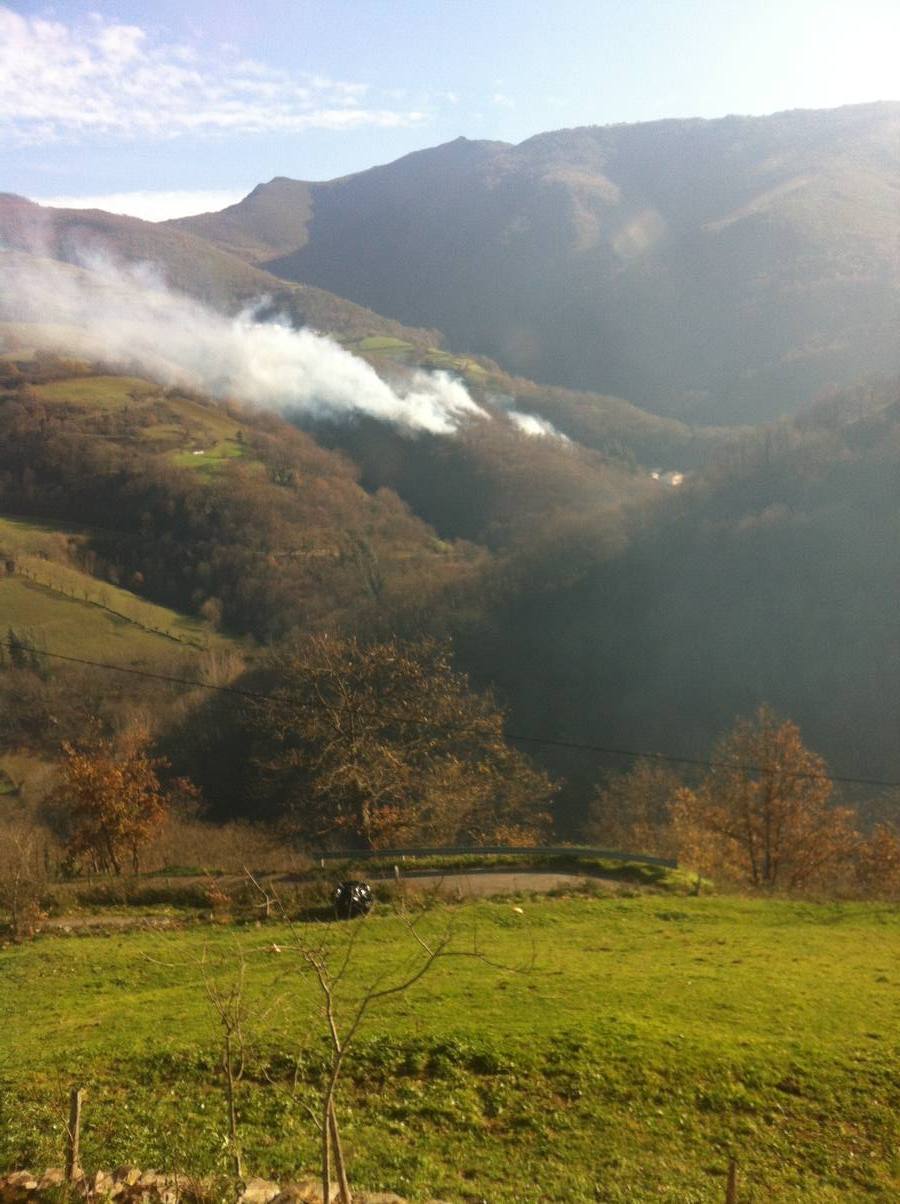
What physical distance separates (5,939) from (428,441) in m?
150

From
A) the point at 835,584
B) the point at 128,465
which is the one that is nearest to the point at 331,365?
the point at 128,465

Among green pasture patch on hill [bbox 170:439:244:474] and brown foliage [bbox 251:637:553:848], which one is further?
green pasture patch on hill [bbox 170:439:244:474]

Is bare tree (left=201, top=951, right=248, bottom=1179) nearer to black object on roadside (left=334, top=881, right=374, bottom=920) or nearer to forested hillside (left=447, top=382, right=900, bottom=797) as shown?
black object on roadside (left=334, top=881, right=374, bottom=920)

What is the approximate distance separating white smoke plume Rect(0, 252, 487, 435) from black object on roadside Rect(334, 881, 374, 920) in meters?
149

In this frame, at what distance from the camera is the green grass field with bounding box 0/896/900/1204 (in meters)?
8.30

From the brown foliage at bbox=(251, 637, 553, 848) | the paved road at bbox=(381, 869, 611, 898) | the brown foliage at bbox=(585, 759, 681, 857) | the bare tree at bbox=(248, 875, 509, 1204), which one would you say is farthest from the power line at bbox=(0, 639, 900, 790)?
the bare tree at bbox=(248, 875, 509, 1204)

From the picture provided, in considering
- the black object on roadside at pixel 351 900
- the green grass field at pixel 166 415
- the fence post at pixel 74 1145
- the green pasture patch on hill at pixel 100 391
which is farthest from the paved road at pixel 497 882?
→ the green pasture patch on hill at pixel 100 391

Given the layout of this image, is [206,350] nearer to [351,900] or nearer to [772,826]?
[772,826]

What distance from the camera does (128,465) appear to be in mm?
127375

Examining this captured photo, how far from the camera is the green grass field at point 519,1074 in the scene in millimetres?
8305

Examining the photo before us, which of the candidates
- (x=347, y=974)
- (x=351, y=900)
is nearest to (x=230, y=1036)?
(x=347, y=974)

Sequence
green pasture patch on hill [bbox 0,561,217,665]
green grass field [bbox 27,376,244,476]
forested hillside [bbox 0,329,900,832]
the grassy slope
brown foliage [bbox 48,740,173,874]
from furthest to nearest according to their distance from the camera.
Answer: green grass field [bbox 27,376,244,476], the grassy slope, green pasture patch on hill [bbox 0,561,217,665], forested hillside [bbox 0,329,900,832], brown foliage [bbox 48,740,173,874]

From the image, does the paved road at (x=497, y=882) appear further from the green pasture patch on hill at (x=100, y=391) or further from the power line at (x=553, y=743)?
the green pasture patch on hill at (x=100, y=391)

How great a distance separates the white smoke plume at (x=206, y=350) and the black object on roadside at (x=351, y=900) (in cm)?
14905
